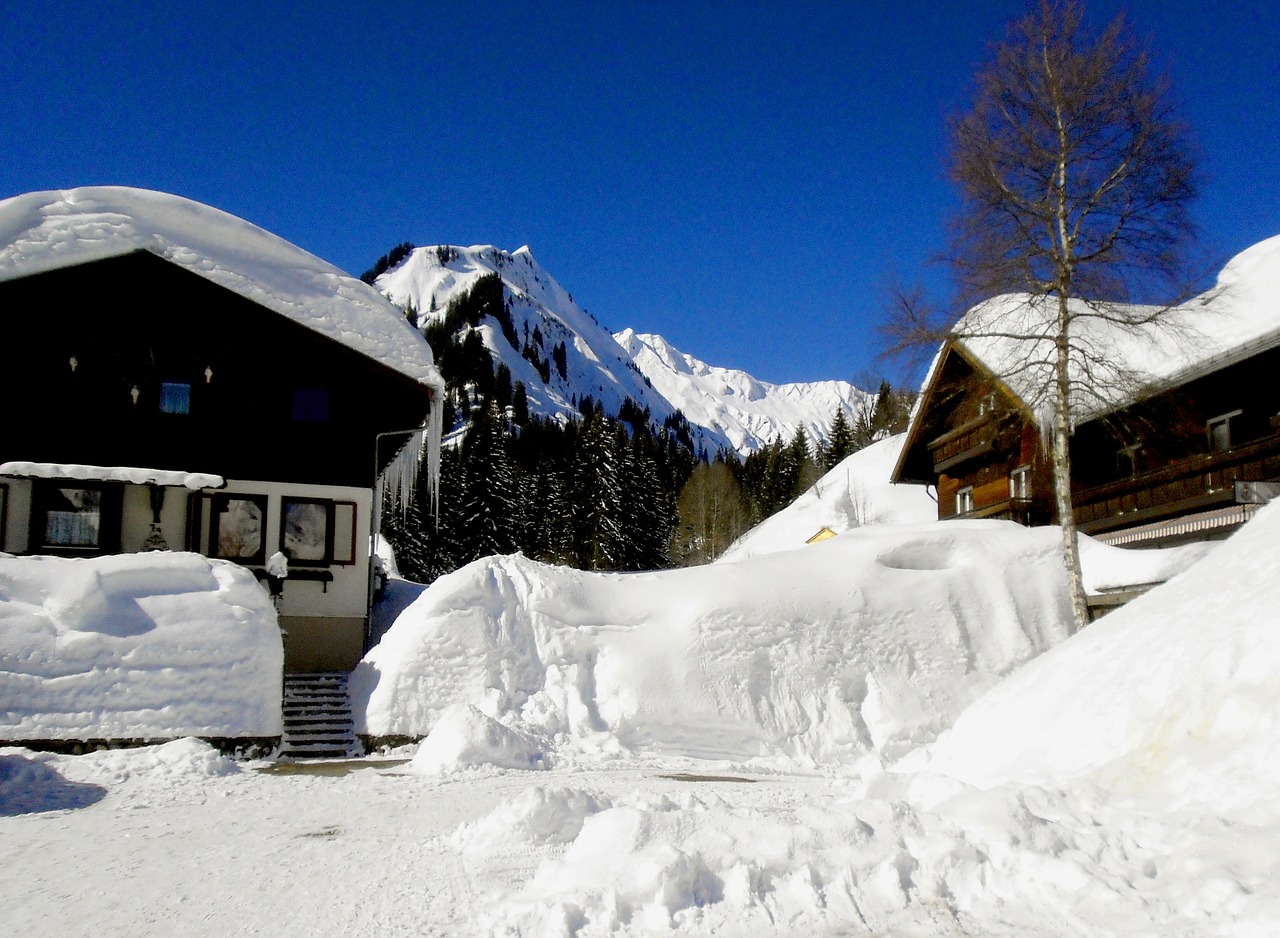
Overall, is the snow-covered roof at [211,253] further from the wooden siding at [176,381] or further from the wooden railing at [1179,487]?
the wooden railing at [1179,487]

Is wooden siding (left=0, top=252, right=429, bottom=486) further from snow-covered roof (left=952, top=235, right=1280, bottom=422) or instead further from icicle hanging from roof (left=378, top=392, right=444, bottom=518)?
snow-covered roof (left=952, top=235, right=1280, bottom=422)

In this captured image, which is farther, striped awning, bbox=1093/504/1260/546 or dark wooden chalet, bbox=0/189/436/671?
dark wooden chalet, bbox=0/189/436/671

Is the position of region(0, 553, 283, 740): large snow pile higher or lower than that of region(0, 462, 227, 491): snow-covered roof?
lower

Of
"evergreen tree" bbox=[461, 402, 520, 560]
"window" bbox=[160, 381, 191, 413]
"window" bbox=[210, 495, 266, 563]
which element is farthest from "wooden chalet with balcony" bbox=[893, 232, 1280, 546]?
"evergreen tree" bbox=[461, 402, 520, 560]

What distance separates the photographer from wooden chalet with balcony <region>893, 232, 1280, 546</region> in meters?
16.2

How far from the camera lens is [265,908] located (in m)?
5.46

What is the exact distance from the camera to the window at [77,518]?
16.3 metres

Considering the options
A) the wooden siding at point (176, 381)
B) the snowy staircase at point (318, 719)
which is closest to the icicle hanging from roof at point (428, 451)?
the wooden siding at point (176, 381)

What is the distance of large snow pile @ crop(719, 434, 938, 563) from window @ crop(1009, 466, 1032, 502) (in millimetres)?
24017

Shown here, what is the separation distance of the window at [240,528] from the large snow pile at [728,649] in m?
4.40

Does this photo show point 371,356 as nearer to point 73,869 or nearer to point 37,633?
point 37,633

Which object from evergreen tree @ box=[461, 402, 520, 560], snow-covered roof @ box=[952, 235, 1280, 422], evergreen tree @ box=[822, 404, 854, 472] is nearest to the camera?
snow-covered roof @ box=[952, 235, 1280, 422]

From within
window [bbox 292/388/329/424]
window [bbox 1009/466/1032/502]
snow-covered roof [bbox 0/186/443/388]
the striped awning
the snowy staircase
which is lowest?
the snowy staircase

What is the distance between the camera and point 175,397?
692 inches
